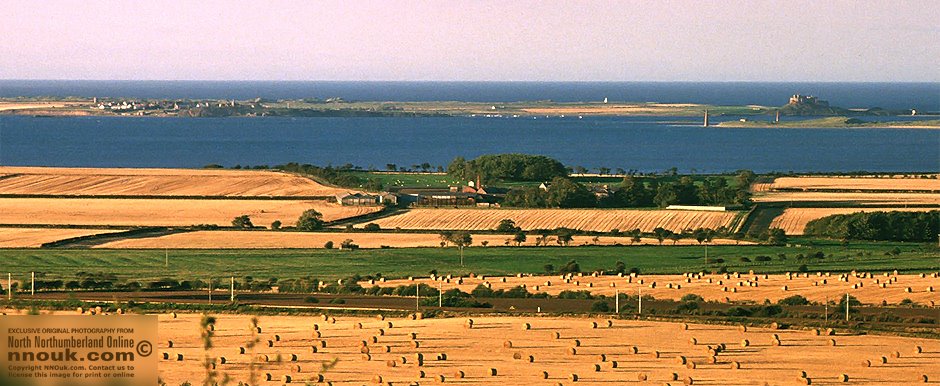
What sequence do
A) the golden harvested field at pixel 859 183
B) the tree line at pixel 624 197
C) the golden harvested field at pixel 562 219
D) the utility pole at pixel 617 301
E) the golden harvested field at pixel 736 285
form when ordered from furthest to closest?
the golden harvested field at pixel 859 183 < the tree line at pixel 624 197 < the golden harvested field at pixel 562 219 < the golden harvested field at pixel 736 285 < the utility pole at pixel 617 301

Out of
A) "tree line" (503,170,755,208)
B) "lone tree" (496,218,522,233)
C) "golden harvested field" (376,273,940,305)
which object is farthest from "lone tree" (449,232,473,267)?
"tree line" (503,170,755,208)

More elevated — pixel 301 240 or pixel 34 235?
pixel 301 240

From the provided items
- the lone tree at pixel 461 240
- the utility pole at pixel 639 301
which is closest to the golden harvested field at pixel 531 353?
the utility pole at pixel 639 301

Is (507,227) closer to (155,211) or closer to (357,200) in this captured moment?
(357,200)

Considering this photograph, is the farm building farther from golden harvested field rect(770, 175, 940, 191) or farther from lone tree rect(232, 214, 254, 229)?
golden harvested field rect(770, 175, 940, 191)

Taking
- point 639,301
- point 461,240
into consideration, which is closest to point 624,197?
point 461,240

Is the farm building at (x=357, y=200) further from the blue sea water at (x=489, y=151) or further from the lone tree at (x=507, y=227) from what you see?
the blue sea water at (x=489, y=151)
